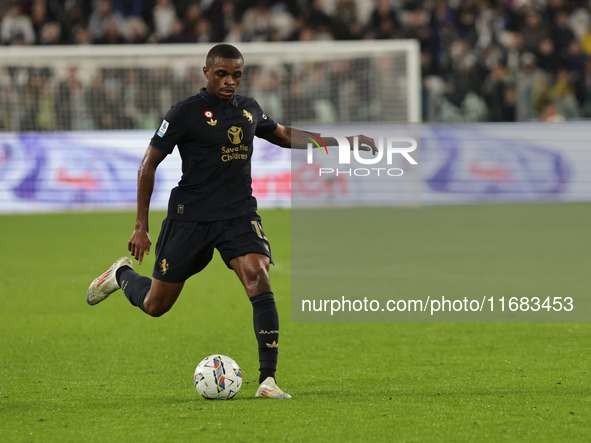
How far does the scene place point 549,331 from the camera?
Result: 6.89m

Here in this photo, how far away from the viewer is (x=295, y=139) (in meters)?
5.62

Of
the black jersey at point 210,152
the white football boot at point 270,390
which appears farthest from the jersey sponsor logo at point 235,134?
the white football boot at point 270,390

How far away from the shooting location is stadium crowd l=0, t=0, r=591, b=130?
17.9 m

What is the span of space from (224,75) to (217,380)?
1636 millimetres

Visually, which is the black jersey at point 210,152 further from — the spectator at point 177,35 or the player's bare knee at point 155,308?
the spectator at point 177,35

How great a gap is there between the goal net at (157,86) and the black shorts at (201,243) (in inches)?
496

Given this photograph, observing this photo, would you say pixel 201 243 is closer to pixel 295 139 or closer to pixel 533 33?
pixel 295 139

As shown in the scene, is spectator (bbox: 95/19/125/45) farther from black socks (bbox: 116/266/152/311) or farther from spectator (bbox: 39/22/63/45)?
black socks (bbox: 116/266/152/311)

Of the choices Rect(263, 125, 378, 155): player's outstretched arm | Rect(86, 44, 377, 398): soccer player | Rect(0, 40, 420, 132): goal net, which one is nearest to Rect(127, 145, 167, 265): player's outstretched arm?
Rect(86, 44, 377, 398): soccer player

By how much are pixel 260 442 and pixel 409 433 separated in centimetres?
67

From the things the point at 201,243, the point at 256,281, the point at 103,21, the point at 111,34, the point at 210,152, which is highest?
the point at 103,21

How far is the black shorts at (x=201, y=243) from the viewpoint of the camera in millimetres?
5023

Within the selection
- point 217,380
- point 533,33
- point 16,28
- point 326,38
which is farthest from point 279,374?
point 16,28

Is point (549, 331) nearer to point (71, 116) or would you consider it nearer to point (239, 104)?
point (239, 104)
